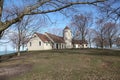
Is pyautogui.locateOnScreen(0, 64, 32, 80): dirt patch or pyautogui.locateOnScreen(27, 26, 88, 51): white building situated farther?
pyautogui.locateOnScreen(27, 26, 88, 51): white building

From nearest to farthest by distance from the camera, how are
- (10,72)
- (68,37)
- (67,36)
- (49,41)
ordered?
1. (10,72)
2. (49,41)
3. (68,37)
4. (67,36)

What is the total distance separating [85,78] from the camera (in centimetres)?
1255

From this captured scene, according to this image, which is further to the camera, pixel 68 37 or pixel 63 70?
pixel 68 37

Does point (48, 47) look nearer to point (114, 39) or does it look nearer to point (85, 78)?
point (114, 39)

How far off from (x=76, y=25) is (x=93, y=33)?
17.4 m

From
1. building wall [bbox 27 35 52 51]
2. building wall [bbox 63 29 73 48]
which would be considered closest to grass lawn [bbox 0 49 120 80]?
building wall [bbox 27 35 52 51]

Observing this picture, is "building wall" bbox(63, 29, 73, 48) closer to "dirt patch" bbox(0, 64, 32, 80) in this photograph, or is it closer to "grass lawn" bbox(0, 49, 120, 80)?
"grass lawn" bbox(0, 49, 120, 80)

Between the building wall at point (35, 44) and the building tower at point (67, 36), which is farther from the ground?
the building tower at point (67, 36)

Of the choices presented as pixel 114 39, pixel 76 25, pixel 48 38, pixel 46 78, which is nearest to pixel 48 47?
pixel 48 38

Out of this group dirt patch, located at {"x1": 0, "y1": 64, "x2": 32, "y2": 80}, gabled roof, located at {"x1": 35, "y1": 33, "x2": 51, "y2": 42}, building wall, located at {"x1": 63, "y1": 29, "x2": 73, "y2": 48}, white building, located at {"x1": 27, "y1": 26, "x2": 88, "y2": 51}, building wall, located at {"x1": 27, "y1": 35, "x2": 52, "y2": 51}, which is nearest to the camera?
dirt patch, located at {"x1": 0, "y1": 64, "x2": 32, "y2": 80}

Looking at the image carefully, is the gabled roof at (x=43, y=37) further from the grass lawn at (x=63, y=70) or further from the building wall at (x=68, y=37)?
the grass lawn at (x=63, y=70)

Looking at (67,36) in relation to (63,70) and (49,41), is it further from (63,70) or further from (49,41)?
(63,70)

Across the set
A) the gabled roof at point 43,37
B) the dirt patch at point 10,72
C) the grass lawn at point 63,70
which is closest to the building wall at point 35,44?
the gabled roof at point 43,37

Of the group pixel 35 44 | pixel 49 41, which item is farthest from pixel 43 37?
pixel 35 44
